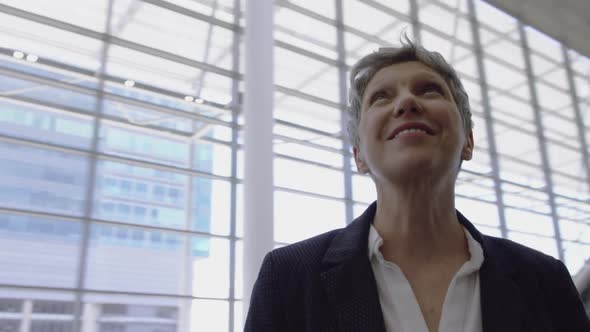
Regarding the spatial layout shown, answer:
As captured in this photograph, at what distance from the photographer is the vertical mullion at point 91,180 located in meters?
7.83

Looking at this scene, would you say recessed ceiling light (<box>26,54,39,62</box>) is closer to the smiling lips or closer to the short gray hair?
the short gray hair

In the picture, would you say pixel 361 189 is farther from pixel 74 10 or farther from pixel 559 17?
pixel 559 17

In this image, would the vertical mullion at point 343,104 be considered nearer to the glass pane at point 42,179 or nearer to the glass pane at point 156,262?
the glass pane at point 156,262

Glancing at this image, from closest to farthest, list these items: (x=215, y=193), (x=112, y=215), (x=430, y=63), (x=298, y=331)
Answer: (x=298, y=331) < (x=430, y=63) < (x=112, y=215) < (x=215, y=193)

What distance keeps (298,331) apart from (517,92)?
16175 mm

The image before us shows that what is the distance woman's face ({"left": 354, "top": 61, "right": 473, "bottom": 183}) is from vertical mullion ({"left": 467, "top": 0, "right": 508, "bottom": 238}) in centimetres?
1308

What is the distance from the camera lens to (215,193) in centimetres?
947

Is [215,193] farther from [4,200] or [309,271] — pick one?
[309,271]

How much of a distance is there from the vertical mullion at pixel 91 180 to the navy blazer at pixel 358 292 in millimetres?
7700

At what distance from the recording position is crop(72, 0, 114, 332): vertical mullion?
783 cm

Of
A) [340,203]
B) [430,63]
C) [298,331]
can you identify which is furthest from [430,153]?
[340,203]

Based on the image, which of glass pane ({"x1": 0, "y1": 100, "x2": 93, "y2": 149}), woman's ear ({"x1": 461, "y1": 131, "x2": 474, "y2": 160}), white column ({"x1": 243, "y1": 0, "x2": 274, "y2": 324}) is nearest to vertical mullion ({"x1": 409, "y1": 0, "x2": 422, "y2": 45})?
white column ({"x1": 243, "y1": 0, "x2": 274, "y2": 324})

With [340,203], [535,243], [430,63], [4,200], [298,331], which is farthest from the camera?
[535,243]

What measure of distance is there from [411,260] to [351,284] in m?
0.18
